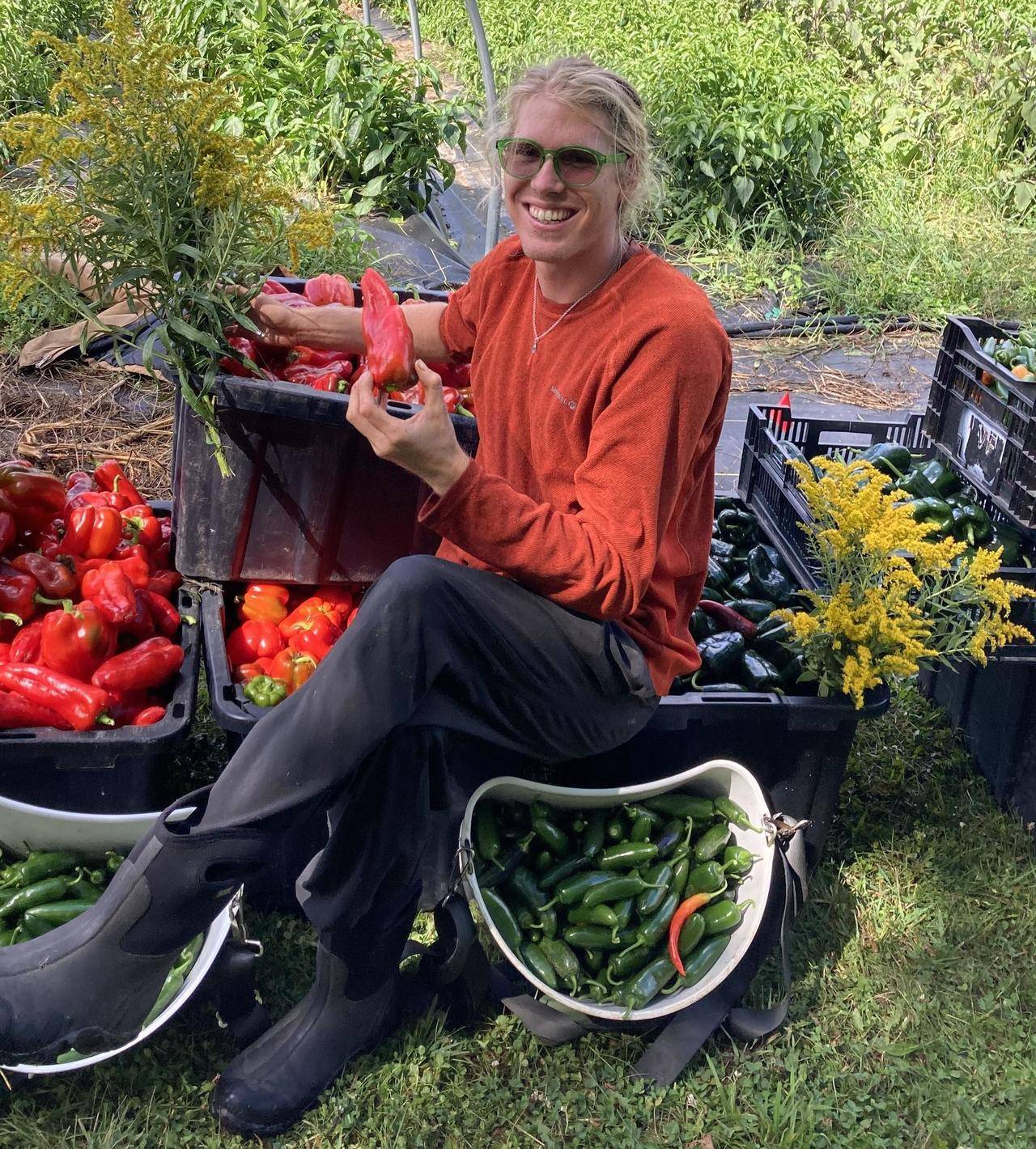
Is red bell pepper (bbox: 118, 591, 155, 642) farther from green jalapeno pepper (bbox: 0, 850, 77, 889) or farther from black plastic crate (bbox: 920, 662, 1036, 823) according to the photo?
black plastic crate (bbox: 920, 662, 1036, 823)

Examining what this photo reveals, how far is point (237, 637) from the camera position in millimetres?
3107

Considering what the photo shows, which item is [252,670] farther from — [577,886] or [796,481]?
[796,481]

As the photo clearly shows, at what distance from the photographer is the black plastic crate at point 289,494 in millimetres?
2889

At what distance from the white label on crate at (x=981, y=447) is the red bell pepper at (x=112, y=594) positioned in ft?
7.92

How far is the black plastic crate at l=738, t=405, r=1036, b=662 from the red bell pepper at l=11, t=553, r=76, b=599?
1.89 m

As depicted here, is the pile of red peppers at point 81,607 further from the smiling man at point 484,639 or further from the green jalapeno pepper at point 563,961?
the green jalapeno pepper at point 563,961

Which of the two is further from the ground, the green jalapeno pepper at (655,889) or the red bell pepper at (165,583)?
the red bell pepper at (165,583)

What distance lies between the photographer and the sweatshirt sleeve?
220cm

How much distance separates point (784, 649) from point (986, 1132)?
3.79ft

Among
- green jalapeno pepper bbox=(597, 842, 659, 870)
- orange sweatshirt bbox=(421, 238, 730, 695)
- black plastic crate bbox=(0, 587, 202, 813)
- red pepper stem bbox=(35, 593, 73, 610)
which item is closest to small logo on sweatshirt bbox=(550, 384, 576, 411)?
orange sweatshirt bbox=(421, 238, 730, 695)

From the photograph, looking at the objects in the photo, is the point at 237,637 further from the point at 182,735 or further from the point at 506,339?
the point at 506,339

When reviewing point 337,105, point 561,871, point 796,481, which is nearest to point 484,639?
point 561,871

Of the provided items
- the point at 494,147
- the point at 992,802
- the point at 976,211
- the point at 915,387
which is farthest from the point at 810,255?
the point at 494,147

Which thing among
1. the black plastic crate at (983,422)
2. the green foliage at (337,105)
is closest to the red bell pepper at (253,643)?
the black plastic crate at (983,422)
